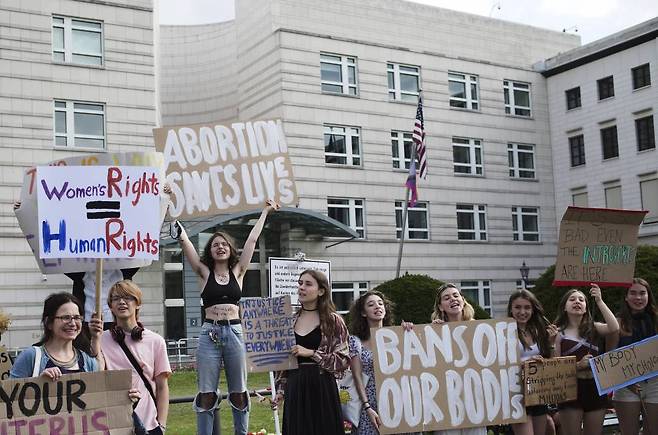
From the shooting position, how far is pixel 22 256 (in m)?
29.3

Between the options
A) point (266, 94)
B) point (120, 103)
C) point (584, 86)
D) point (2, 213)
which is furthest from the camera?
point (584, 86)

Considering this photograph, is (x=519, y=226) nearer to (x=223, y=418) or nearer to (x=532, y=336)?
(x=223, y=418)

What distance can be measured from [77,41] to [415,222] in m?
16.5

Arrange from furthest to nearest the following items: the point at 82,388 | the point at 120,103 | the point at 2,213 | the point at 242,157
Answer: the point at 120,103
the point at 2,213
the point at 242,157
the point at 82,388

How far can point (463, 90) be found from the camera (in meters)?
40.5

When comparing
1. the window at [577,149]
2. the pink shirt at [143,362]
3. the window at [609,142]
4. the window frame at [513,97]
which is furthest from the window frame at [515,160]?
the pink shirt at [143,362]

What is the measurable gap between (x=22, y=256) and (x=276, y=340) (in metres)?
24.3

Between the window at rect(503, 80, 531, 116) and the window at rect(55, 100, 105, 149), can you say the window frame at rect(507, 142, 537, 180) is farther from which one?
the window at rect(55, 100, 105, 149)

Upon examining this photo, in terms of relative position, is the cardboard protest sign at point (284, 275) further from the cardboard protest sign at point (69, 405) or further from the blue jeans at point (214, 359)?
the cardboard protest sign at point (69, 405)

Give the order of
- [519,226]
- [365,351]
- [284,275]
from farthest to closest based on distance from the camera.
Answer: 1. [519,226]
2. [284,275]
3. [365,351]

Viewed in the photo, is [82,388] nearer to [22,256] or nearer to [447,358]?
[447,358]

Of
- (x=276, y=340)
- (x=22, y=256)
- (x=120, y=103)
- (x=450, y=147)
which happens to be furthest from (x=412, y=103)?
(x=276, y=340)

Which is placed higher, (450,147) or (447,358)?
(450,147)

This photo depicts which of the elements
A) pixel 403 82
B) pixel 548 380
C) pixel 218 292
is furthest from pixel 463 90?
pixel 218 292
